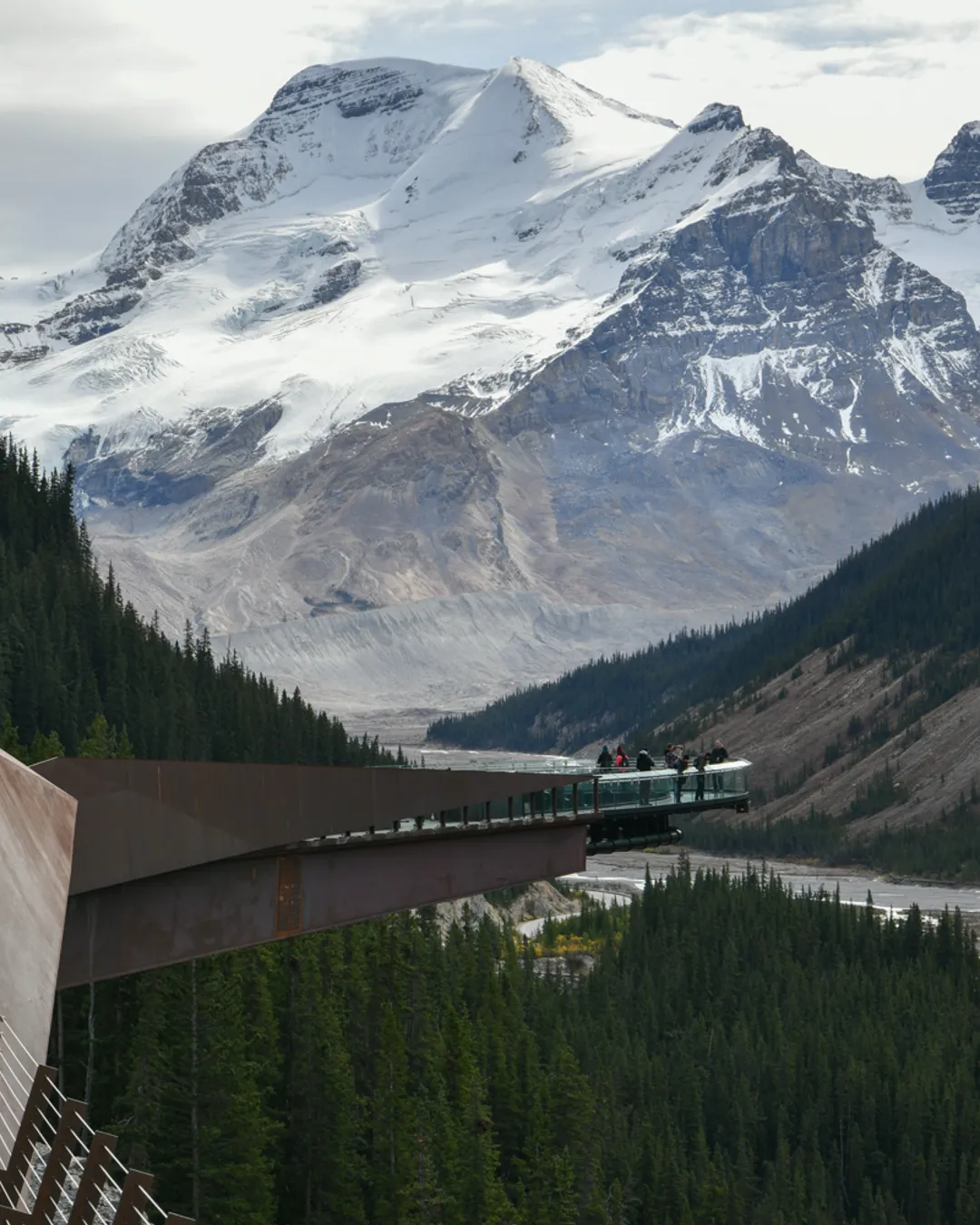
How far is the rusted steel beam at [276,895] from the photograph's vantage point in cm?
4119

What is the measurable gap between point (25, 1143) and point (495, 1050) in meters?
93.5

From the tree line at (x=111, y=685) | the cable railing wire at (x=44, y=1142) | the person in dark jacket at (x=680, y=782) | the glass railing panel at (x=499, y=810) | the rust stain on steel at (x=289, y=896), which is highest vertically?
the tree line at (x=111, y=685)

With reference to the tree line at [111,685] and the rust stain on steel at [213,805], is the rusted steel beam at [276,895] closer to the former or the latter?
the rust stain on steel at [213,805]

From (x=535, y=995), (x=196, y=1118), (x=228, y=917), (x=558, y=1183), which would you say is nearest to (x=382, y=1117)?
(x=558, y=1183)

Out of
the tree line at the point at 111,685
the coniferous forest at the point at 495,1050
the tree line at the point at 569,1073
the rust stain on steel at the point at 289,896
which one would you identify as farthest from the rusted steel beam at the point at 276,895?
the tree line at the point at 111,685

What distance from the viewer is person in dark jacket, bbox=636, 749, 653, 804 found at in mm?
60000

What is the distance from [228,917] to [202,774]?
3.84m

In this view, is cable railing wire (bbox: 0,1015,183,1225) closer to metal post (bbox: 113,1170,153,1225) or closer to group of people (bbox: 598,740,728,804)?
metal post (bbox: 113,1170,153,1225)

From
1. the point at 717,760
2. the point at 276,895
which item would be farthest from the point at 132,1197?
the point at 717,760

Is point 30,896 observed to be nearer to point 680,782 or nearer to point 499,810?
point 499,810

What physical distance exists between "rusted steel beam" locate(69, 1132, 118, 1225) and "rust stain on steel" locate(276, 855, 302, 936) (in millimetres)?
26215

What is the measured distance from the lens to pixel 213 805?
138ft

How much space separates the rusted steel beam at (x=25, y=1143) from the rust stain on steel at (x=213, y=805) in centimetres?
1802

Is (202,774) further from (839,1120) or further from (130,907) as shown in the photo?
(839,1120)
